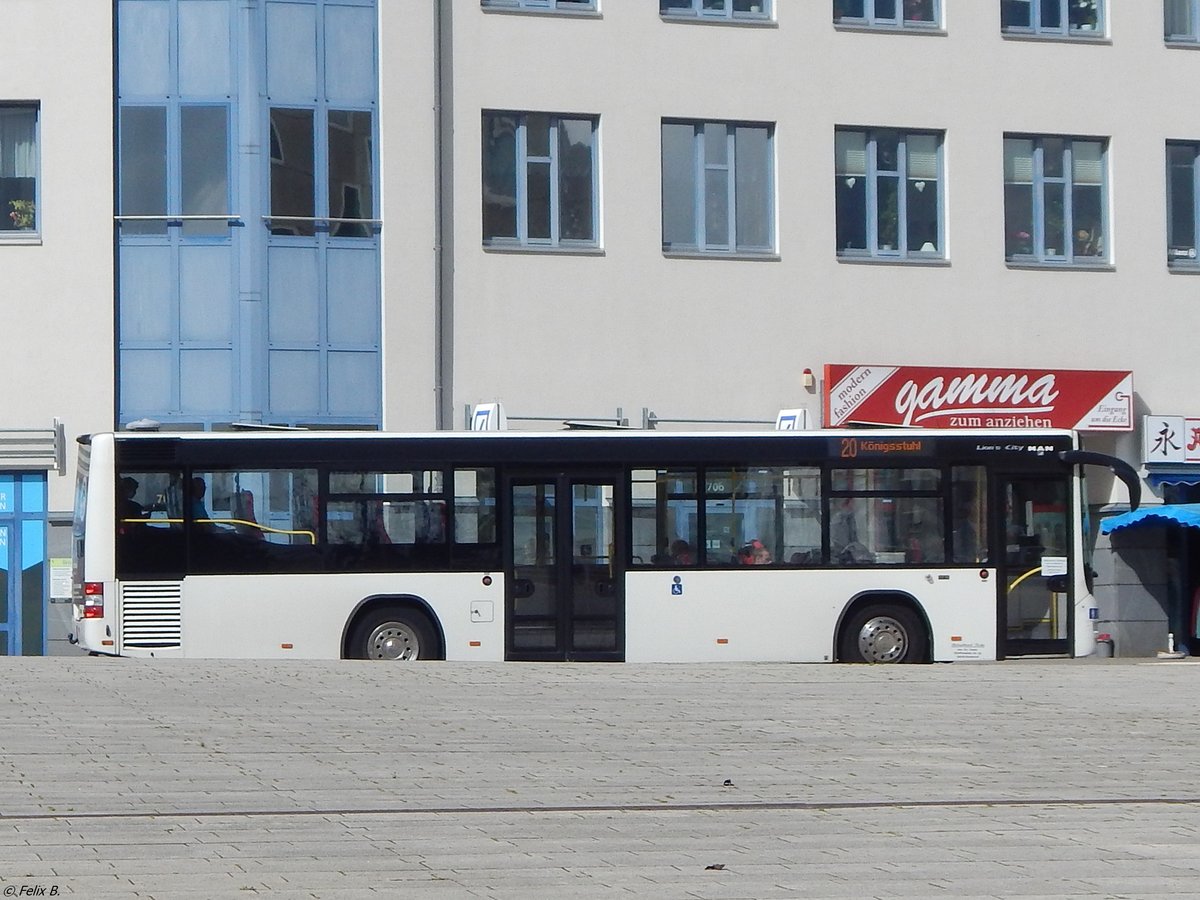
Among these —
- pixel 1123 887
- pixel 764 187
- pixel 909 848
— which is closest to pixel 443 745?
pixel 909 848

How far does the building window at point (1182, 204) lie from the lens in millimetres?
30047

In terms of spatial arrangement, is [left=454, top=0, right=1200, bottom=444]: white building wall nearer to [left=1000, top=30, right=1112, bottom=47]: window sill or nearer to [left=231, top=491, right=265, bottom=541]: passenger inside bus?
[left=1000, top=30, right=1112, bottom=47]: window sill

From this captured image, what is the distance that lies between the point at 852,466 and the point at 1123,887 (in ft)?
42.2

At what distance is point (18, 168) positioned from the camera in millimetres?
26750

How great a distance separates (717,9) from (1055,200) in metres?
6.12

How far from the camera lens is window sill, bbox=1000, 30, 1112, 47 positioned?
2930 cm

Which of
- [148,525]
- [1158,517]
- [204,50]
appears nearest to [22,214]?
[204,50]

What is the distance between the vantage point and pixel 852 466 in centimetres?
2066

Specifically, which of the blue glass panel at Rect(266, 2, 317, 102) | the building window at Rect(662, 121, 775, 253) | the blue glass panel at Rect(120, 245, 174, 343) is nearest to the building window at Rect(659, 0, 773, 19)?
the building window at Rect(662, 121, 775, 253)

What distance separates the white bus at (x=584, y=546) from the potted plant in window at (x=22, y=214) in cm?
740

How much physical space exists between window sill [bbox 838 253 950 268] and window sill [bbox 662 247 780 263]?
110 cm

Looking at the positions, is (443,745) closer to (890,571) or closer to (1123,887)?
(1123,887)

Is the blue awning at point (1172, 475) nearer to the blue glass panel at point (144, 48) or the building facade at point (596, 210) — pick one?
the building facade at point (596, 210)

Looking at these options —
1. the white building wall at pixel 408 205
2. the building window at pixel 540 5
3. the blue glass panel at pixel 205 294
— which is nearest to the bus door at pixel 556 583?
the white building wall at pixel 408 205
